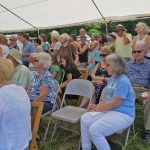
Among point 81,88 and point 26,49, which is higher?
point 26,49

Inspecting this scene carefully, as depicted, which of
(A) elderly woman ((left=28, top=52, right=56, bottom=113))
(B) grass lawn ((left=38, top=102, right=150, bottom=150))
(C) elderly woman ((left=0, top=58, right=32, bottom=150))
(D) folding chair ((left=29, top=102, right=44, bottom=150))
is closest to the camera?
Result: (C) elderly woman ((left=0, top=58, right=32, bottom=150))

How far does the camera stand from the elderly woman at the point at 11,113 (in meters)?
2.39

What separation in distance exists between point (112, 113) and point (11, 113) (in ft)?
4.46

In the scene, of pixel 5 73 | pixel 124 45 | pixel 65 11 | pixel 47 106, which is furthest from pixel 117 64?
pixel 65 11

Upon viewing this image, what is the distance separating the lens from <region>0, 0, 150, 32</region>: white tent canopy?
804 centimetres

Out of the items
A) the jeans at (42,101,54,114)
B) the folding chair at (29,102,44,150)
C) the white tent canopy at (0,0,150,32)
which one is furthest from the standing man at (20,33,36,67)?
the folding chair at (29,102,44,150)

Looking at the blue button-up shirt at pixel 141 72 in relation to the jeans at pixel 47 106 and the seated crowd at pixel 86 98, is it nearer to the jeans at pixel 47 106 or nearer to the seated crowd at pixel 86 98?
the seated crowd at pixel 86 98

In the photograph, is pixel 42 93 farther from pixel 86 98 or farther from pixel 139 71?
pixel 139 71

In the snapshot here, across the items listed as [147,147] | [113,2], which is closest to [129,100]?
[147,147]

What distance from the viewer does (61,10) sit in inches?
352

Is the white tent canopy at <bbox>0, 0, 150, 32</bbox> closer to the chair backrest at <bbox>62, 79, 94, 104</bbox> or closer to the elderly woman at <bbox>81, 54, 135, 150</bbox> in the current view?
the chair backrest at <bbox>62, 79, 94, 104</bbox>

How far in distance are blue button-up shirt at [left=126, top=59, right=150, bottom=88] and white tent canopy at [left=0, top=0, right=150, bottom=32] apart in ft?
11.5

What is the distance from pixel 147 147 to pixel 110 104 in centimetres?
87

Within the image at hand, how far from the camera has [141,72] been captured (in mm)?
4480
